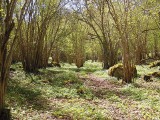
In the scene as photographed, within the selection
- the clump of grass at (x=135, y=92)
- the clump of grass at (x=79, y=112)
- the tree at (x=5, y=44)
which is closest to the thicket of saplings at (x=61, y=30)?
the tree at (x=5, y=44)

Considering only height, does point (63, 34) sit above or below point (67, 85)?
above

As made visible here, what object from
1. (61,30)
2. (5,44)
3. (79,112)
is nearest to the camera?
(5,44)

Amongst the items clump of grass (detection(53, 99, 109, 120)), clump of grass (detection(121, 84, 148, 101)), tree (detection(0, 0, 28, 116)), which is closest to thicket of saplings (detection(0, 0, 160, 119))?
tree (detection(0, 0, 28, 116))

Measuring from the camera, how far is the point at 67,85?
1556 centimetres

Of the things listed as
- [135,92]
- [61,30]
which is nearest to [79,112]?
[135,92]

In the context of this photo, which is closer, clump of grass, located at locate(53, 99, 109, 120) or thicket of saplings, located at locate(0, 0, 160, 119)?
thicket of saplings, located at locate(0, 0, 160, 119)

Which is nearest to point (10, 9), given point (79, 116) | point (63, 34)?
point (79, 116)

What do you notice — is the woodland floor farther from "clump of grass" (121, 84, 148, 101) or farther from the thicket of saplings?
the thicket of saplings

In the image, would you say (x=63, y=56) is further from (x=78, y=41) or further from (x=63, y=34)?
(x=63, y=34)

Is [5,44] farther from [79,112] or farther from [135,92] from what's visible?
[135,92]

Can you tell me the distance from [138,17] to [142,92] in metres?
15.3

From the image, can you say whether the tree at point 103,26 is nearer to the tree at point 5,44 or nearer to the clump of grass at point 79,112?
the clump of grass at point 79,112

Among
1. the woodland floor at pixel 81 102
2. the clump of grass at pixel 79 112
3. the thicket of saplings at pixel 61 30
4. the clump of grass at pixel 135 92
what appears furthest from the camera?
the clump of grass at pixel 135 92

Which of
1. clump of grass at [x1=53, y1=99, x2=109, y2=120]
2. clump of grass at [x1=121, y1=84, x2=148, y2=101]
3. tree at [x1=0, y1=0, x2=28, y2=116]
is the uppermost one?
tree at [x1=0, y1=0, x2=28, y2=116]
